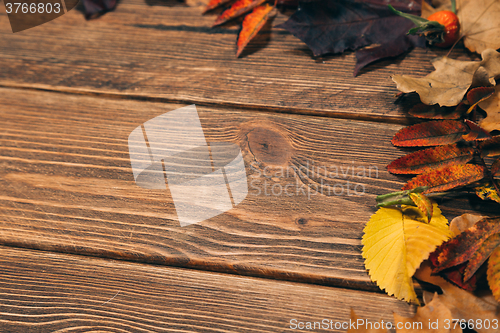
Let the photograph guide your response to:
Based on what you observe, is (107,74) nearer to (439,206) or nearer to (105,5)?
(105,5)

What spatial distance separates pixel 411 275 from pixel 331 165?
9.7 inches

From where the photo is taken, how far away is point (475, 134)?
1.79ft

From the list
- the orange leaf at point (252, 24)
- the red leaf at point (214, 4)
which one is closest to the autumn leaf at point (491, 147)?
the orange leaf at point (252, 24)

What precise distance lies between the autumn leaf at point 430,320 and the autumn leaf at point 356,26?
51 cm

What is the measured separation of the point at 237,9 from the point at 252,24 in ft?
0.24

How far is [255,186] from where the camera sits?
62 cm

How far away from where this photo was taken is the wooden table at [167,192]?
53 centimetres

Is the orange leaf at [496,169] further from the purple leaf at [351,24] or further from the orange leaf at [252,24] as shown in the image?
the orange leaf at [252,24]

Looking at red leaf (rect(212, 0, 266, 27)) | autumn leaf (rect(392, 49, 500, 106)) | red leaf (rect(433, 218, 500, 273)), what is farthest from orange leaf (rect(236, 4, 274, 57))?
red leaf (rect(433, 218, 500, 273))

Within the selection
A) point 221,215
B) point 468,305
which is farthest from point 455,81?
point 221,215

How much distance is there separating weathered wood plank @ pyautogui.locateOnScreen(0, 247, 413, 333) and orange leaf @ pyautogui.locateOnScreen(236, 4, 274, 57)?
565 mm

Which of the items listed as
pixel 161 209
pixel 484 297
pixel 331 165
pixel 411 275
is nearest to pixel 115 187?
pixel 161 209

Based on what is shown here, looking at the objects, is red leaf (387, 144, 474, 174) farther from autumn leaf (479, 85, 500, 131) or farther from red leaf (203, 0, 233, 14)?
red leaf (203, 0, 233, 14)

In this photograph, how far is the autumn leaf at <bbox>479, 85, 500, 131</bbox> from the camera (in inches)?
22.8
